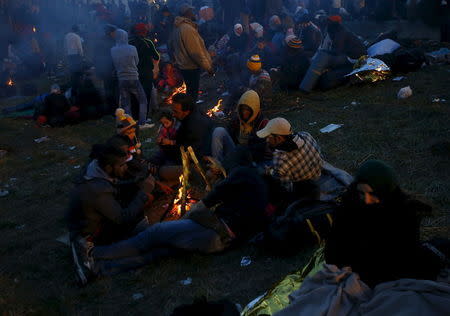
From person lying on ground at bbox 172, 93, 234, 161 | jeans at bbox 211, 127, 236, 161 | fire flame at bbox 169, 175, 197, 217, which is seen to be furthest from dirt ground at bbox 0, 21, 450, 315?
person lying on ground at bbox 172, 93, 234, 161

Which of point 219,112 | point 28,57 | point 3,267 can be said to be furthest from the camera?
point 28,57

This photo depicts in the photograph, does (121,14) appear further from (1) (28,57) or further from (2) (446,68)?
(2) (446,68)

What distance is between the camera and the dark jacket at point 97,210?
4.78 metres

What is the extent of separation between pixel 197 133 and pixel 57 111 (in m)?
6.03

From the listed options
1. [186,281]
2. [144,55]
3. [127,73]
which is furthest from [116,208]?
[144,55]

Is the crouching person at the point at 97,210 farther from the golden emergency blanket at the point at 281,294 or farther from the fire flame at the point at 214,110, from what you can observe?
the fire flame at the point at 214,110

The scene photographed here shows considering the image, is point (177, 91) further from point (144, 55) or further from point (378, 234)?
point (378, 234)

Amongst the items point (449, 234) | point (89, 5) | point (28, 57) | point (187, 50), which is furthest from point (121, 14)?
point (449, 234)

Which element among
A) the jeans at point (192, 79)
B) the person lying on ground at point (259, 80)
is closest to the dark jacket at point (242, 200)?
the person lying on ground at point (259, 80)

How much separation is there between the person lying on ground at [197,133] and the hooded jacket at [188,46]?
288 centimetres

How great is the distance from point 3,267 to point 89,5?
19901mm

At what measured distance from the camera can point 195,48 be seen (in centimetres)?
930

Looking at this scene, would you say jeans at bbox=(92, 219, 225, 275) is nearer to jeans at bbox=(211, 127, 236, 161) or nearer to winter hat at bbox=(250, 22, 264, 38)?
jeans at bbox=(211, 127, 236, 161)

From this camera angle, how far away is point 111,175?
5.00 metres
